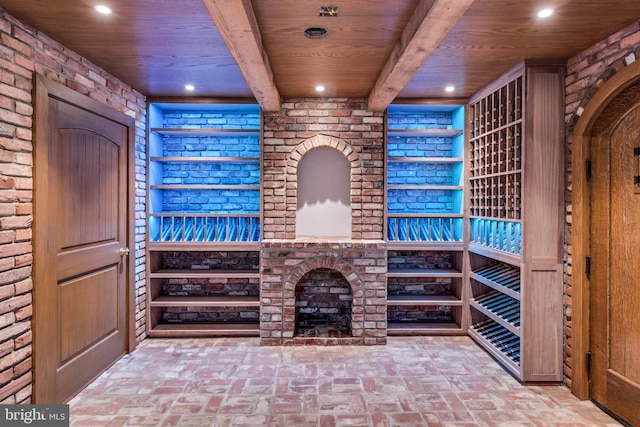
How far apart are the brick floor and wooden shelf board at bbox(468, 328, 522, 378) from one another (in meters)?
0.06

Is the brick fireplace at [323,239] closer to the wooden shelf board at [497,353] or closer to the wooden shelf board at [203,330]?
the wooden shelf board at [203,330]

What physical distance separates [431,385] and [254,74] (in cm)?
264

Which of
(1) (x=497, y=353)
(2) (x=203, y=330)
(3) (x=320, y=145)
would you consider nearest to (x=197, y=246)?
(2) (x=203, y=330)

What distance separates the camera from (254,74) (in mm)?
2693

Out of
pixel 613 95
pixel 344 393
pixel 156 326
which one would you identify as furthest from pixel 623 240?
pixel 156 326

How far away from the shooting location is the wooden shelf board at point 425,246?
152 inches

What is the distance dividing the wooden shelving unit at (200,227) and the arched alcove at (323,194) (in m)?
0.50

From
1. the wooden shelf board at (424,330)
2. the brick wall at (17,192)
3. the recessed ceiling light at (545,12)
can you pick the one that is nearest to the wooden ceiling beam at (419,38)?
the recessed ceiling light at (545,12)

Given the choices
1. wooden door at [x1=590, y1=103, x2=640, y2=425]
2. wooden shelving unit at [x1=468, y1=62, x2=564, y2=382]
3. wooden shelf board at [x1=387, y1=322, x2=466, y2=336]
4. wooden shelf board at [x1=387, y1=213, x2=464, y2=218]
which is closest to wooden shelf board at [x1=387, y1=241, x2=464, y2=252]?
wooden shelf board at [x1=387, y1=213, x2=464, y2=218]

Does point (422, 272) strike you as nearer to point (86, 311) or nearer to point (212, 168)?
point (212, 168)

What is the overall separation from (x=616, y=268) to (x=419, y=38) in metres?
1.94

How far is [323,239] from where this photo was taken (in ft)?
12.4

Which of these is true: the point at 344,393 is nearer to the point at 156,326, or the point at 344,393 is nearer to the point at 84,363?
the point at 84,363

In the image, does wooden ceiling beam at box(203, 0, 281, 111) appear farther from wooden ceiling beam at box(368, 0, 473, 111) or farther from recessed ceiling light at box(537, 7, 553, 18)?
recessed ceiling light at box(537, 7, 553, 18)
